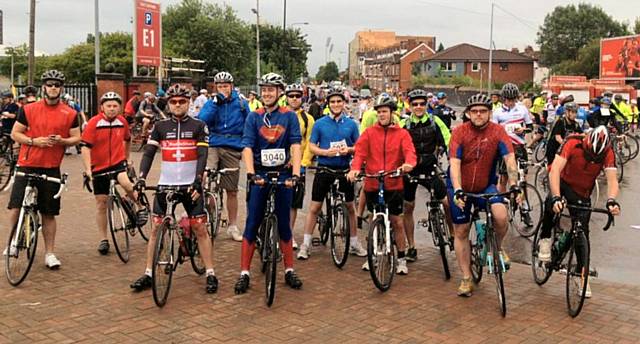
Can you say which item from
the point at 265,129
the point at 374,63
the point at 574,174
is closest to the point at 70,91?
the point at 265,129

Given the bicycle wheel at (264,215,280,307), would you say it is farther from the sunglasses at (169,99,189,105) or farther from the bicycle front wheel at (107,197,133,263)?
the bicycle front wheel at (107,197,133,263)

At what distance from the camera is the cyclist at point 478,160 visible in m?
6.32

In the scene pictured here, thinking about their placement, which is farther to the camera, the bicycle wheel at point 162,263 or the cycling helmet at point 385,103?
the cycling helmet at point 385,103

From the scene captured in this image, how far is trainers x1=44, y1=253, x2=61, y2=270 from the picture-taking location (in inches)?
288

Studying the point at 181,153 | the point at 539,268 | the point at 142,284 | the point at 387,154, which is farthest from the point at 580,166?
the point at 142,284

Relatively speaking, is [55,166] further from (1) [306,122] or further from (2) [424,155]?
(2) [424,155]

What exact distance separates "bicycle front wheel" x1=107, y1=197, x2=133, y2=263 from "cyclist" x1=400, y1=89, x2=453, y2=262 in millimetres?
3193

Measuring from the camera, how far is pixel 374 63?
13975cm

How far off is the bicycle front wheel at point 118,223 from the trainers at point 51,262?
668mm

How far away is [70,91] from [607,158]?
21.5 meters

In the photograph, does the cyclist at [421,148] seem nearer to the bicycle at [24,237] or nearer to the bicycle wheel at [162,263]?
the bicycle wheel at [162,263]

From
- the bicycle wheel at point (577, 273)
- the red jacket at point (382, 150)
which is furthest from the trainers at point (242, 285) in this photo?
the bicycle wheel at point (577, 273)

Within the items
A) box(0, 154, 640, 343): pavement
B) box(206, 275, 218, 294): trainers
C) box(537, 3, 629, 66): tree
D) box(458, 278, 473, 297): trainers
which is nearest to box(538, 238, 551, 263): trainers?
box(0, 154, 640, 343): pavement

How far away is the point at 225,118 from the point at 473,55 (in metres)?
95.0
